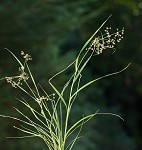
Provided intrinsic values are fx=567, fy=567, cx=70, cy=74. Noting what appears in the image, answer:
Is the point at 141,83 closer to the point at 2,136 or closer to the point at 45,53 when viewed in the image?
the point at 45,53

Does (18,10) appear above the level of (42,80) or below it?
above

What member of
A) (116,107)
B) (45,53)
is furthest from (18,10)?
(116,107)

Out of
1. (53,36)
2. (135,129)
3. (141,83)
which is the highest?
(53,36)

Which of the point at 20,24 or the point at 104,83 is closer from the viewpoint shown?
the point at 20,24

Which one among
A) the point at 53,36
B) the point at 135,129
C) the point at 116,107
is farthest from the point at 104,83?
the point at 53,36

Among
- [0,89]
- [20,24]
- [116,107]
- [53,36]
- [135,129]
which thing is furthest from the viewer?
[135,129]

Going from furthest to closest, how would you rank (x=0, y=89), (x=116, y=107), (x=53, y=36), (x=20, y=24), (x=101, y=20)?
(x=116, y=107) → (x=101, y=20) → (x=53, y=36) → (x=20, y=24) → (x=0, y=89)
